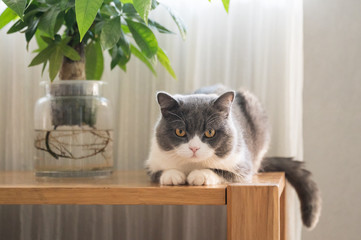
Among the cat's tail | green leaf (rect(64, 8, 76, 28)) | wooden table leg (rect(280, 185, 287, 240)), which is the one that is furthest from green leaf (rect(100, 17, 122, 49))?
wooden table leg (rect(280, 185, 287, 240))

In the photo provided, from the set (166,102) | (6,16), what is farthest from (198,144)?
(6,16)

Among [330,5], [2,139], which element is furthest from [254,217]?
[2,139]

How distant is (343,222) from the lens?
170cm

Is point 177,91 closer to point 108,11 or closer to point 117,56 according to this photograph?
point 117,56

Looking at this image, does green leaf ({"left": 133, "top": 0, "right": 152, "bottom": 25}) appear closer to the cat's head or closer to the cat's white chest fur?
the cat's head

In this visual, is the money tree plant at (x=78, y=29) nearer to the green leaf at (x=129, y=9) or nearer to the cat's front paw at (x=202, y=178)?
the green leaf at (x=129, y=9)

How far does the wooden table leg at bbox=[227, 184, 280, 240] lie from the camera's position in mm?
1035

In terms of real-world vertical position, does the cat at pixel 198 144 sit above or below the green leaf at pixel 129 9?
below

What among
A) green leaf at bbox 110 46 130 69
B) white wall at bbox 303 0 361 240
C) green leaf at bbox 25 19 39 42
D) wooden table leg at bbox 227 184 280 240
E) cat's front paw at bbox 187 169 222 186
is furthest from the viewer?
white wall at bbox 303 0 361 240

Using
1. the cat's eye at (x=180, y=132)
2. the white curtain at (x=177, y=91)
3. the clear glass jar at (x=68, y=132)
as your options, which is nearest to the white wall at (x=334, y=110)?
the white curtain at (x=177, y=91)

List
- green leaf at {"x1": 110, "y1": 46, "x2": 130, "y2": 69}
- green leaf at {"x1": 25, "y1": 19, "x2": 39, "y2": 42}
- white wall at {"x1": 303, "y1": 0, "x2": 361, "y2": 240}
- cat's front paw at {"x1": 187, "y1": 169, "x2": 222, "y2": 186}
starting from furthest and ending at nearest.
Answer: white wall at {"x1": 303, "y1": 0, "x2": 361, "y2": 240} < green leaf at {"x1": 110, "y1": 46, "x2": 130, "y2": 69} < green leaf at {"x1": 25, "y1": 19, "x2": 39, "y2": 42} < cat's front paw at {"x1": 187, "y1": 169, "x2": 222, "y2": 186}

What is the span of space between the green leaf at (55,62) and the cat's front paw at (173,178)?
0.43 meters

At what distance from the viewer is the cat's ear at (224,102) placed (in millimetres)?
1229

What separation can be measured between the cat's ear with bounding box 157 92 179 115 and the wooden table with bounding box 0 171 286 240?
207 mm
